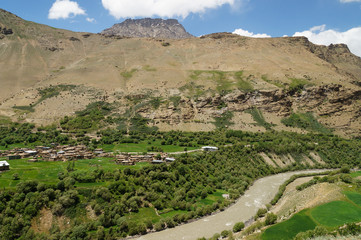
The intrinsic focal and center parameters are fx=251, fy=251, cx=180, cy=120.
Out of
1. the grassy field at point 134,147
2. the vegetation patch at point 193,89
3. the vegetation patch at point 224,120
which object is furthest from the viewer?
the vegetation patch at point 193,89

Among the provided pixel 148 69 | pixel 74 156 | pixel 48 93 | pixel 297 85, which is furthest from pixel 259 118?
pixel 48 93

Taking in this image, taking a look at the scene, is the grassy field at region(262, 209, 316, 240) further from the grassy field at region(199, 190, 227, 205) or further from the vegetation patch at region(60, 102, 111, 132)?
the vegetation patch at region(60, 102, 111, 132)

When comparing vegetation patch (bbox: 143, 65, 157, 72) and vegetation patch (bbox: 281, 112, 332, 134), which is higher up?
vegetation patch (bbox: 143, 65, 157, 72)

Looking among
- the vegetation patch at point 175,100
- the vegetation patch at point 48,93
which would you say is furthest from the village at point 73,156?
the vegetation patch at point 175,100

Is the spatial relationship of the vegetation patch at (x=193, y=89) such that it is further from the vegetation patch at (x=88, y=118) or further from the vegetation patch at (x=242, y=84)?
the vegetation patch at (x=88, y=118)

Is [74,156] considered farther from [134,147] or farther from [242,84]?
[242,84]

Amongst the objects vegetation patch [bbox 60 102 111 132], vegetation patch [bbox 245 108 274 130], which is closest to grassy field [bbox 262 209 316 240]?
vegetation patch [bbox 245 108 274 130]

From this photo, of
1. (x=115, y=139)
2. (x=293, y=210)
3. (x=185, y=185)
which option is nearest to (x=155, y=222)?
(x=185, y=185)
